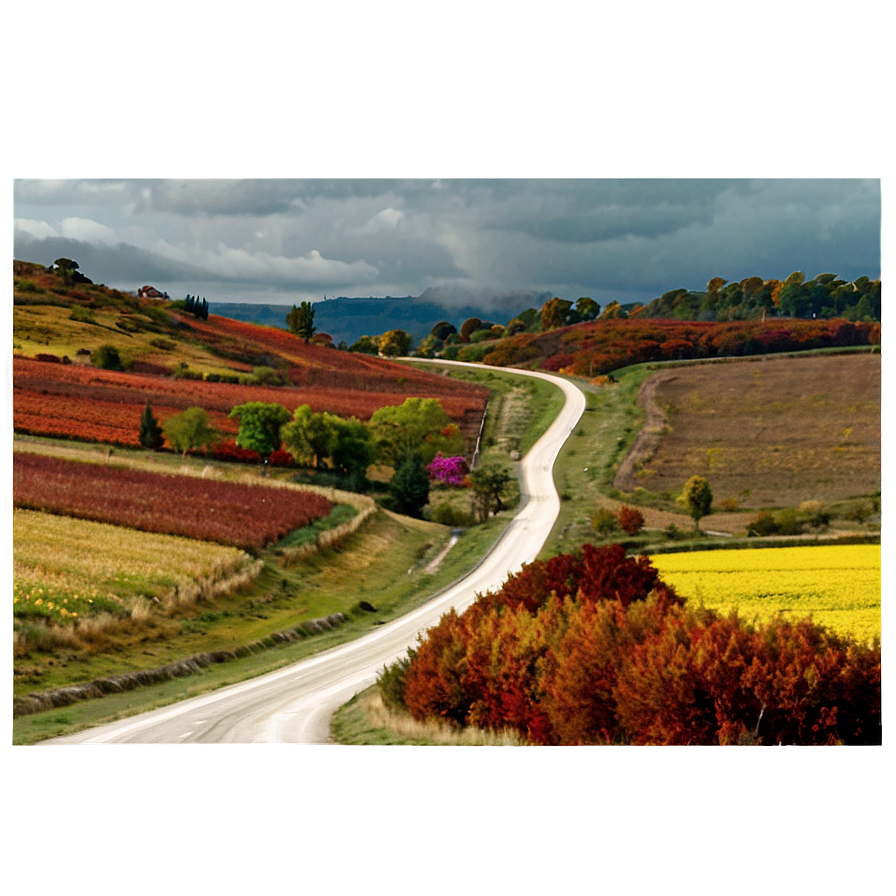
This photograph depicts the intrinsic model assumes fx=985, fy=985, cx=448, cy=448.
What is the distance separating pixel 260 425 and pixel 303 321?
37.7 inches

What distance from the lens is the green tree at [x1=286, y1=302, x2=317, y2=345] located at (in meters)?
8.29

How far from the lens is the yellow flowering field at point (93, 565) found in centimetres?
716

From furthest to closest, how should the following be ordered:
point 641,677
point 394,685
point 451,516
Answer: point 451,516 < point 394,685 < point 641,677

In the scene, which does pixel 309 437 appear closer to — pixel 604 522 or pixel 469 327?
pixel 469 327

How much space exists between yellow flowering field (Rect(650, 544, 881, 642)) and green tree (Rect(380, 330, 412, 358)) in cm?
297

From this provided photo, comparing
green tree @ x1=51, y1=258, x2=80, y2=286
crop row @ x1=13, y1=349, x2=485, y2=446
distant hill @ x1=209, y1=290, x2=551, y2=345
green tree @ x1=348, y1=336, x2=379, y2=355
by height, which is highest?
green tree @ x1=51, y1=258, x2=80, y2=286

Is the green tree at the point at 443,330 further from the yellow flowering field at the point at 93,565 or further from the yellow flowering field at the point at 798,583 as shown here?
the yellow flowering field at the point at 798,583

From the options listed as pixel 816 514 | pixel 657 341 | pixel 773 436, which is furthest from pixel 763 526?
pixel 657 341

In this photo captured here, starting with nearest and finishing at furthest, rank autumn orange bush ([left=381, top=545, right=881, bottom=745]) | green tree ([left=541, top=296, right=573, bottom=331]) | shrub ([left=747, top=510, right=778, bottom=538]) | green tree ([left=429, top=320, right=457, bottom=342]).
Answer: autumn orange bush ([left=381, top=545, right=881, bottom=745]) → shrub ([left=747, top=510, right=778, bottom=538]) → green tree ([left=541, top=296, right=573, bottom=331]) → green tree ([left=429, top=320, right=457, bottom=342])

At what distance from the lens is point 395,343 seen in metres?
8.55

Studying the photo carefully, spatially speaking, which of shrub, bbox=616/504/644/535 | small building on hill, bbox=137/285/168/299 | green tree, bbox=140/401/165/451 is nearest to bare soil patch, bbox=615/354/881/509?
shrub, bbox=616/504/644/535

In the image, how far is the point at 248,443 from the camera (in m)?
8.12

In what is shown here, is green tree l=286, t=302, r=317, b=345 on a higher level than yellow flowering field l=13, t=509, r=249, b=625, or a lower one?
higher

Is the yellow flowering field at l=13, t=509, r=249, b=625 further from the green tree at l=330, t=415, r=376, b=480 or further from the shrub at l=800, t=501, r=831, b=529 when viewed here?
the shrub at l=800, t=501, r=831, b=529
